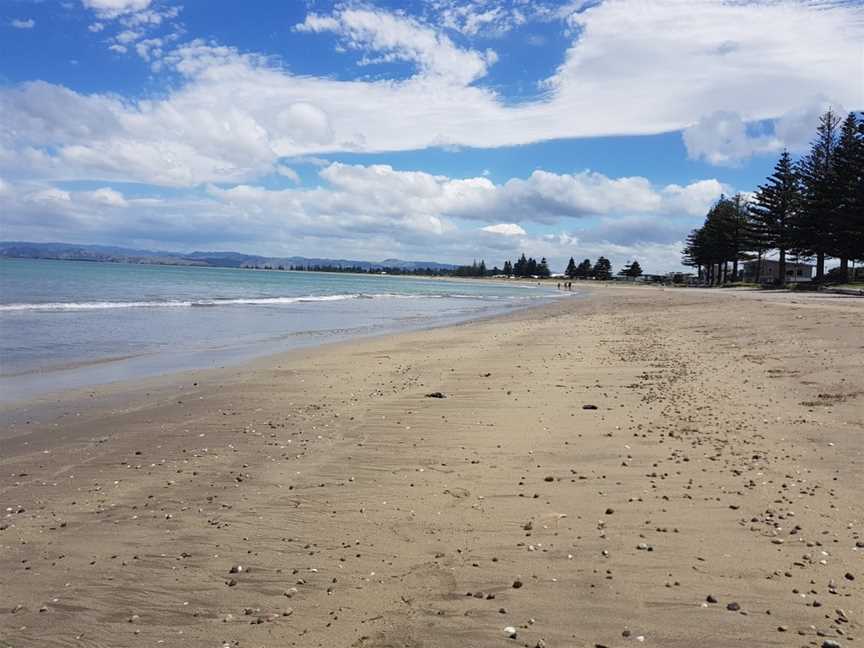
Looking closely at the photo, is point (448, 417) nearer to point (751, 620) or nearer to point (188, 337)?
point (751, 620)

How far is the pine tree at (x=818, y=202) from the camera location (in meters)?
54.0

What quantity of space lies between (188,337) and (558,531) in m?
17.1

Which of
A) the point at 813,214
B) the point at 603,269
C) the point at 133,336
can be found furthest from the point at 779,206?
the point at 603,269

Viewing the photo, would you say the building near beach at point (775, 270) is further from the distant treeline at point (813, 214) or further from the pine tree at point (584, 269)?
the pine tree at point (584, 269)

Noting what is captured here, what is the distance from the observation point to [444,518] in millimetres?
4926

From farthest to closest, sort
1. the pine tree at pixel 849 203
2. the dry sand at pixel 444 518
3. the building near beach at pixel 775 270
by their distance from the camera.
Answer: the building near beach at pixel 775 270 → the pine tree at pixel 849 203 → the dry sand at pixel 444 518

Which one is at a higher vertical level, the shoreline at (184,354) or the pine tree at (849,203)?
the pine tree at (849,203)

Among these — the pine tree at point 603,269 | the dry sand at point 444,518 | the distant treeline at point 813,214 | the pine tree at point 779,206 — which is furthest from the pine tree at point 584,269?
the dry sand at point 444,518

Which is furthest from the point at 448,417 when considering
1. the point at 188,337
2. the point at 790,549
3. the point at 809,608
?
the point at 188,337

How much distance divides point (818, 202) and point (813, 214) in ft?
5.91

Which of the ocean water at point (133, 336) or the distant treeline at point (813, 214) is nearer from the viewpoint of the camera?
the ocean water at point (133, 336)

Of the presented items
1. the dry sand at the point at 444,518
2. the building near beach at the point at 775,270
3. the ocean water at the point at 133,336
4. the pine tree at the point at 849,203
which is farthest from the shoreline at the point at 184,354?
the building near beach at the point at 775,270

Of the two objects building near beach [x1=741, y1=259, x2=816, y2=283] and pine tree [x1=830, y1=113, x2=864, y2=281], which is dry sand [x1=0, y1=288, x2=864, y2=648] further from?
building near beach [x1=741, y1=259, x2=816, y2=283]

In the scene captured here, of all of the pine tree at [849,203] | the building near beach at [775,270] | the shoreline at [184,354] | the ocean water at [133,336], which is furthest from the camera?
the building near beach at [775,270]
